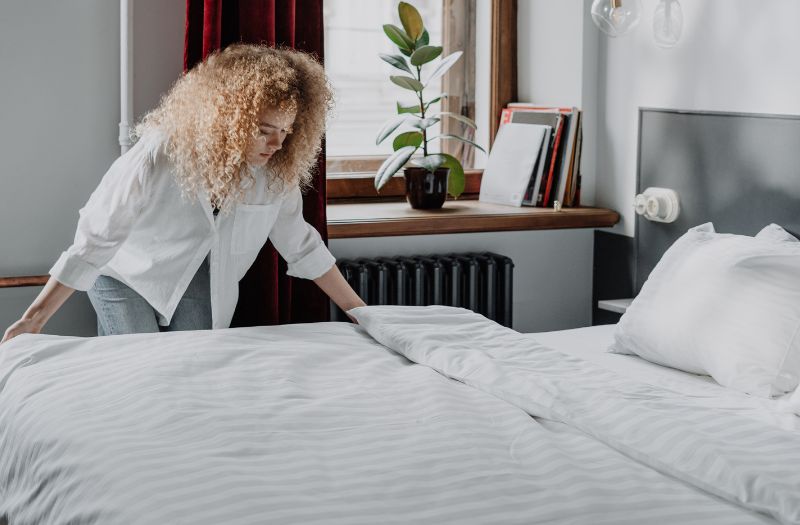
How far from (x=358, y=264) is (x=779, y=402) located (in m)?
1.39

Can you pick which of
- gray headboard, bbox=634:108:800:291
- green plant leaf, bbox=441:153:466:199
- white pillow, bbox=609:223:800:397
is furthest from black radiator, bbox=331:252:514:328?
white pillow, bbox=609:223:800:397

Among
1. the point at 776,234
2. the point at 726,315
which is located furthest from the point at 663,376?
the point at 776,234

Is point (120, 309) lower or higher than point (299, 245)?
lower

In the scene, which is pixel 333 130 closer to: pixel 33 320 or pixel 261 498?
pixel 33 320

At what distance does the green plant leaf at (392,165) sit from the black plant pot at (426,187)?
9 cm

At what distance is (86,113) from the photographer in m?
2.99

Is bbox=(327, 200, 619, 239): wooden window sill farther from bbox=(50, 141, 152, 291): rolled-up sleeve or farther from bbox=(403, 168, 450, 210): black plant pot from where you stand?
bbox=(50, 141, 152, 291): rolled-up sleeve

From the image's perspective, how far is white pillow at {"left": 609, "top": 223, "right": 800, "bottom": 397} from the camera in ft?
7.15

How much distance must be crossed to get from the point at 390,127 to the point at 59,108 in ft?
3.22

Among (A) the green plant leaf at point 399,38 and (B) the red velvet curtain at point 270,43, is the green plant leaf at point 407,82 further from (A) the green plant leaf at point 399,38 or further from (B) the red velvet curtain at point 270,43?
(B) the red velvet curtain at point 270,43

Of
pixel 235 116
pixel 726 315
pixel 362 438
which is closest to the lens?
pixel 362 438

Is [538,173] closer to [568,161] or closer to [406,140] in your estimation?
[568,161]

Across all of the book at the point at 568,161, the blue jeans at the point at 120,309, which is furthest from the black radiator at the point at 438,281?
the blue jeans at the point at 120,309

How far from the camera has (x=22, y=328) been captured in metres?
2.29
